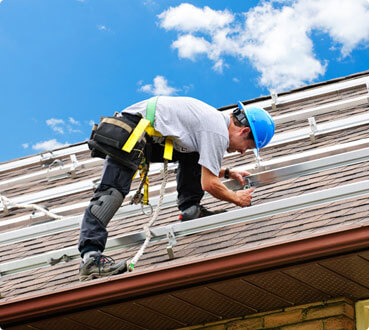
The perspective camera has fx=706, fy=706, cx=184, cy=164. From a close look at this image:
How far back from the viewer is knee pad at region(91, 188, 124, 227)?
15.7ft

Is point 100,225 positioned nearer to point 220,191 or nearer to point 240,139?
point 220,191

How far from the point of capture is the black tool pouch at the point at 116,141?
4.83 metres

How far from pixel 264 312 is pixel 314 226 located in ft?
2.21

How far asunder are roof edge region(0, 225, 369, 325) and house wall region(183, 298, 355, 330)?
516 millimetres

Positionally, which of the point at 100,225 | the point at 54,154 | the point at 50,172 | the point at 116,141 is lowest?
the point at 100,225

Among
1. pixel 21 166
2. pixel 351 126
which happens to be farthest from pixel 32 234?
pixel 21 166

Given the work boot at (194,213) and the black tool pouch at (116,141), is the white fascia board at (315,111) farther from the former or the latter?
the black tool pouch at (116,141)

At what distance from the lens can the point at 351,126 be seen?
7008 millimetres

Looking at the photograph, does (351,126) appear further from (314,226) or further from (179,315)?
(179,315)

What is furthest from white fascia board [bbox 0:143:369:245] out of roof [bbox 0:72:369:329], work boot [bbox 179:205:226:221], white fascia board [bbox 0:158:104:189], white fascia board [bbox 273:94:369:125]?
white fascia board [bbox 0:158:104:189]

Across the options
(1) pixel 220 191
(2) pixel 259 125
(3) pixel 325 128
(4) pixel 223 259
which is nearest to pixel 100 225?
(1) pixel 220 191

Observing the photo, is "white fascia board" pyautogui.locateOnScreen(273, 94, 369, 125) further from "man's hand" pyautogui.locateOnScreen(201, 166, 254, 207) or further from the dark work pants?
"man's hand" pyautogui.locateOnScreen(201, 166, 254, 207)

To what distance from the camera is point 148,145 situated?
16.6 ft

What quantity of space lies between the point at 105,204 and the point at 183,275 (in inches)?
31.7
